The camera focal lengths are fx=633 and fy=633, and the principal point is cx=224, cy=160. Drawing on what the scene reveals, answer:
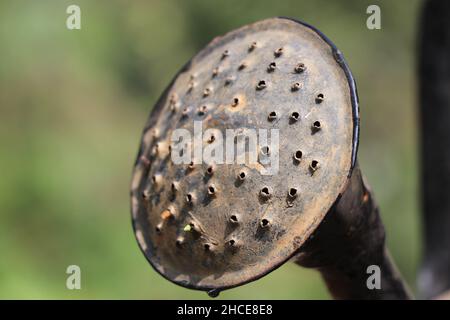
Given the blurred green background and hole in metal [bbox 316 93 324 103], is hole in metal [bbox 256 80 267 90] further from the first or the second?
the blurred green background

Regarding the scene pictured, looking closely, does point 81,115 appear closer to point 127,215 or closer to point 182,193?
point 127,215

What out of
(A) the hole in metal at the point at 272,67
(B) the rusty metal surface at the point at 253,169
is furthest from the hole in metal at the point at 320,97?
(A) the hole in metal at the point at 272,67

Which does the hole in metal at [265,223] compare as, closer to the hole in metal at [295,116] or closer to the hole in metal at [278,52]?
the hole in metal at [295,116]

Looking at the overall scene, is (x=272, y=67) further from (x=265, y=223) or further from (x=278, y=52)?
(x=265, y=223)

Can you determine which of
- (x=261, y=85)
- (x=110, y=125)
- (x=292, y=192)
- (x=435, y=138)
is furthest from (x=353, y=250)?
(x=110, y=125)

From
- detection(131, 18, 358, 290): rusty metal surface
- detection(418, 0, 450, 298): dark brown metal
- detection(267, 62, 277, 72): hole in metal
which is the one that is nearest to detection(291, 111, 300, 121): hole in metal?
detection(131, 18, 358, 290): rusty metal surface
